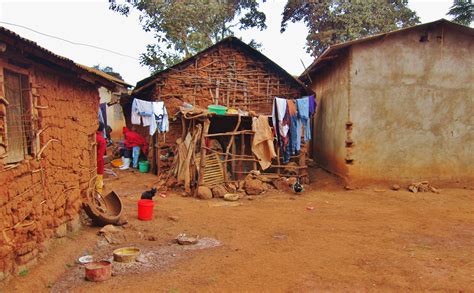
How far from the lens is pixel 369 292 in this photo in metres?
4.58

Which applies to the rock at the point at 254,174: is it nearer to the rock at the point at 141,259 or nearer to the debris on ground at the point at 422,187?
the debris on ground at the point at 422,187

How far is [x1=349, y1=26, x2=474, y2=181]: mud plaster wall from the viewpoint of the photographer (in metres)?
11.0

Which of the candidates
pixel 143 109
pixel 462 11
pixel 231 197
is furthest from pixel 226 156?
pixel 462 11

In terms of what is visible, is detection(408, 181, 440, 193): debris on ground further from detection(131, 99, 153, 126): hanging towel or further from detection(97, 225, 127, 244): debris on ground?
detection(131, 99, 153, 126): hanging towel

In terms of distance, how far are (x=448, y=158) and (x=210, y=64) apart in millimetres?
→ 8053

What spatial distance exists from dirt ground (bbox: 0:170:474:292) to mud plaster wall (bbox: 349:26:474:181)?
1057 mm

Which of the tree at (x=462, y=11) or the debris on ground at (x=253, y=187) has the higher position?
the tree at (x=462, y=11)

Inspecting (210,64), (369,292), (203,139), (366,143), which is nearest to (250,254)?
(369,292)

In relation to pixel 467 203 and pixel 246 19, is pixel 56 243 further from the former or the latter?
pixel 246 19

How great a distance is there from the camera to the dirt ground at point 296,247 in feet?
15.7

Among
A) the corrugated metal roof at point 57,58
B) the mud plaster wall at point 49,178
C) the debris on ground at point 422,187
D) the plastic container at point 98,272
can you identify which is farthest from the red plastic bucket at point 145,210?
the debris on ground at point 422,187

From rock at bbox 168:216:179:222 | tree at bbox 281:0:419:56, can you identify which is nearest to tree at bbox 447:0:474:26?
tree at bbox 281:0:419:56

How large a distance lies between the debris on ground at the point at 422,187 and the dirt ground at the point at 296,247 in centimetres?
34

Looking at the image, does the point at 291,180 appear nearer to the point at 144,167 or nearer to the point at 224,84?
the point at 224,84
